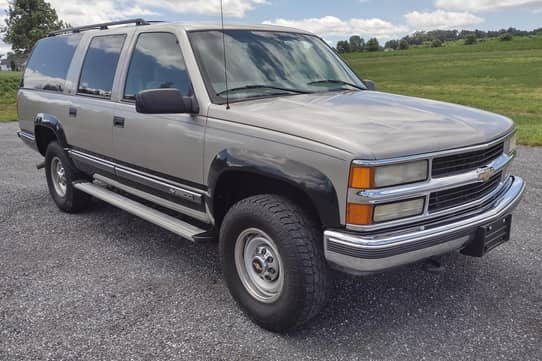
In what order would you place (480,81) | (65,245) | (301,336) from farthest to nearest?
(480,81) < (65,245) < (301,336)

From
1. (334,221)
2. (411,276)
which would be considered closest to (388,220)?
(334,221)

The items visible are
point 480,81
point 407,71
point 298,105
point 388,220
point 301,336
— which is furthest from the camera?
point 407,71

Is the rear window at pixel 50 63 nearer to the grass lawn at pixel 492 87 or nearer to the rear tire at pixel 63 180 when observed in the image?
the rear tire at pixel 63 180

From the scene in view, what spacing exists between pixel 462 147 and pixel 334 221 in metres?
0.87

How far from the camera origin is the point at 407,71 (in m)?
40.1

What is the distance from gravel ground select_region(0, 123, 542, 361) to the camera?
2.96 meters

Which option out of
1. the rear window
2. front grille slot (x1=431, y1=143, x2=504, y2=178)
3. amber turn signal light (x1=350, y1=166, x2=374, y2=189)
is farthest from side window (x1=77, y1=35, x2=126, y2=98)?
front grille slot (x1=431, y1=143, x2=504, y2=178)

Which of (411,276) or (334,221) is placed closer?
(334,221)

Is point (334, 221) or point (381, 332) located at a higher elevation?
point (334, 221)

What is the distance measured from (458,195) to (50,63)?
470cm

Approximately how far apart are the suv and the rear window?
691mm

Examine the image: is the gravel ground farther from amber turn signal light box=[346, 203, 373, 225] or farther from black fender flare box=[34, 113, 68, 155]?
black fender flare box=[34, 113, 68, 155]

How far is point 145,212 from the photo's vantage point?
415 centimetres

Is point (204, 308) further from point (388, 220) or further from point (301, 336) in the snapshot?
point (388, 220)
